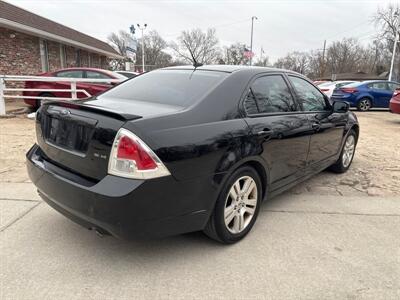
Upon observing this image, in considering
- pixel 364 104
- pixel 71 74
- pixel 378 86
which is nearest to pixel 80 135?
pixel 71 74

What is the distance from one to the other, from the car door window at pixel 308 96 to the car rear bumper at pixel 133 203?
76.5 inches

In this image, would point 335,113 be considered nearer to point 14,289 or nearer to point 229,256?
point 229,256

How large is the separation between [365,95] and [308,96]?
12.4 meters

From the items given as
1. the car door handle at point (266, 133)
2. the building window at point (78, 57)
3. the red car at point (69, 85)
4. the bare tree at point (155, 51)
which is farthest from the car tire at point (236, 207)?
the bare tree at point (155, 51)

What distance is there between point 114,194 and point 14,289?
99 centimetres

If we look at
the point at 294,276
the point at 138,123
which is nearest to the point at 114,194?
the point at 138,123

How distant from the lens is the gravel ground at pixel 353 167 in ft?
15.4

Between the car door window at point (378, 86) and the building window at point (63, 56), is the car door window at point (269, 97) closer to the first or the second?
the car door window at point (378, 86)

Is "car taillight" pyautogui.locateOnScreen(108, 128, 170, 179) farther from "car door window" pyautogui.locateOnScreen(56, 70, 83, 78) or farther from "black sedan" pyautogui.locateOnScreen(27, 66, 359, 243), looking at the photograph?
"car door window" pyautogui.locateOnScreen(56, 70, 83, 78)

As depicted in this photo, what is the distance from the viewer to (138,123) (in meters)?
2.38

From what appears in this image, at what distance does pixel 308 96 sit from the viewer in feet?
13.9

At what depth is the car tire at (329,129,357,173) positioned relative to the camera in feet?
17.1

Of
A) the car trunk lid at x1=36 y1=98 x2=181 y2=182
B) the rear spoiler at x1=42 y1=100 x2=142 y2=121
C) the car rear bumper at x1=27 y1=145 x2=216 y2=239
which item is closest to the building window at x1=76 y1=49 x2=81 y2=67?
the car trunk lid at x1=36 y1=98 x2=181 y2=182

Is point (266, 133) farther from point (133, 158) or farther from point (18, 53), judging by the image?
point (18, 53)
